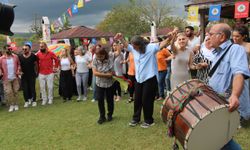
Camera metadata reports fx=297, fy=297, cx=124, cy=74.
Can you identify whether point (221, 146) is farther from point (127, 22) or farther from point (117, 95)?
point (127, 22)

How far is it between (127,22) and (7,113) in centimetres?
4616

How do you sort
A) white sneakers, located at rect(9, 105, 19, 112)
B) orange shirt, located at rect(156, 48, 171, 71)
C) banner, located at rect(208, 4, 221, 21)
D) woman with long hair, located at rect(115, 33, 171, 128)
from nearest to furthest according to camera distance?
woman with long hair, located at rect(115, 33, 171, 128), orange shirt, located at rect(156, 48, 171, 71), white sneakers, located at rect(9, 105, 19, 112), banner, located at rect(208, 4, 221, 21)

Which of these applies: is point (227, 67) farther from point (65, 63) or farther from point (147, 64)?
point (65, 63)

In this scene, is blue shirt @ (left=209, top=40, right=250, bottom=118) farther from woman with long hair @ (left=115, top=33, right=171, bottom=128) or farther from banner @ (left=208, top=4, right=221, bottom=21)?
banner @ (left=208, top=4, right=221, bottom=21)

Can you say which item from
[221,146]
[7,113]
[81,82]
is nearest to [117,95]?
[81,82]

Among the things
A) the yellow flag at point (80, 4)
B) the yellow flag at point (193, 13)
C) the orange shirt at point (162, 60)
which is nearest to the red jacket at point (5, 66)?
the orange shirt at point (162, 60)

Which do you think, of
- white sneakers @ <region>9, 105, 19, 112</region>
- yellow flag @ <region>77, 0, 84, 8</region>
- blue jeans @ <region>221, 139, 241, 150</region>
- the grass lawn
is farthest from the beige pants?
blue jeans @ <region>221, 139, 241, 150</region>

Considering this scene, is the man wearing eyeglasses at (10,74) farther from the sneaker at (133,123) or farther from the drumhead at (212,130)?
the drumhead at (212,130)

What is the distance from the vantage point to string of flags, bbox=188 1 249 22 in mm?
8990

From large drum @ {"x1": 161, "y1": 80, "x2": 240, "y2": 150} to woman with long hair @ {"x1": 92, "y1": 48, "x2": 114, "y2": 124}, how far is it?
3138 mm

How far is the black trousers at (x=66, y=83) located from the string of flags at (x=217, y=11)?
14.9 feet

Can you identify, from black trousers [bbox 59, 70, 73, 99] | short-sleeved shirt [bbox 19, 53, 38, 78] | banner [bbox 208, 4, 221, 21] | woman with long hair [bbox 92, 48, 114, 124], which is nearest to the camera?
woman with long hair [bbox 92, 48, 114, 124]

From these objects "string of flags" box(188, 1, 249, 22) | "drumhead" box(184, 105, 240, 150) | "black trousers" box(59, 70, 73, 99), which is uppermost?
"string of flags" box(188, 1, 249, 22)

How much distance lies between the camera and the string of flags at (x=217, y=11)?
29.5ft
